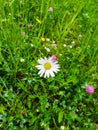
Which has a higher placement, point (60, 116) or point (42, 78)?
point (42, 78)

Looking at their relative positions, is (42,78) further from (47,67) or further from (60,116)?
(60,116)

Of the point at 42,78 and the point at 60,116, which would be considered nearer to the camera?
the point at 60,116

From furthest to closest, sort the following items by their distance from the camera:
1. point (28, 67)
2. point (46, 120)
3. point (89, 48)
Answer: point (89, 48)
point (28, 67)
point (46, 120)

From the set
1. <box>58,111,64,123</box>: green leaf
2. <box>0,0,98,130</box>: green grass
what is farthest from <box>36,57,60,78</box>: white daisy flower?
<box>58,111,64,123</box>: green leaf

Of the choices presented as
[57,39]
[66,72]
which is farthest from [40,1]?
[66,72]

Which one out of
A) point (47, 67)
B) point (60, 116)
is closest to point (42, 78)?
point (47, 67)

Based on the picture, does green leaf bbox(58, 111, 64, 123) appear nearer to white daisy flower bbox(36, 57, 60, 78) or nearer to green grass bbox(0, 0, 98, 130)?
green grass bbox(0, 0, 98, 130)

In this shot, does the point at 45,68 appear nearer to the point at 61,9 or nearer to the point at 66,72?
the point at 66,72

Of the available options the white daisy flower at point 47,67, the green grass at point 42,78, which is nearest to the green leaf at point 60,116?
the green grass at point 42,78
